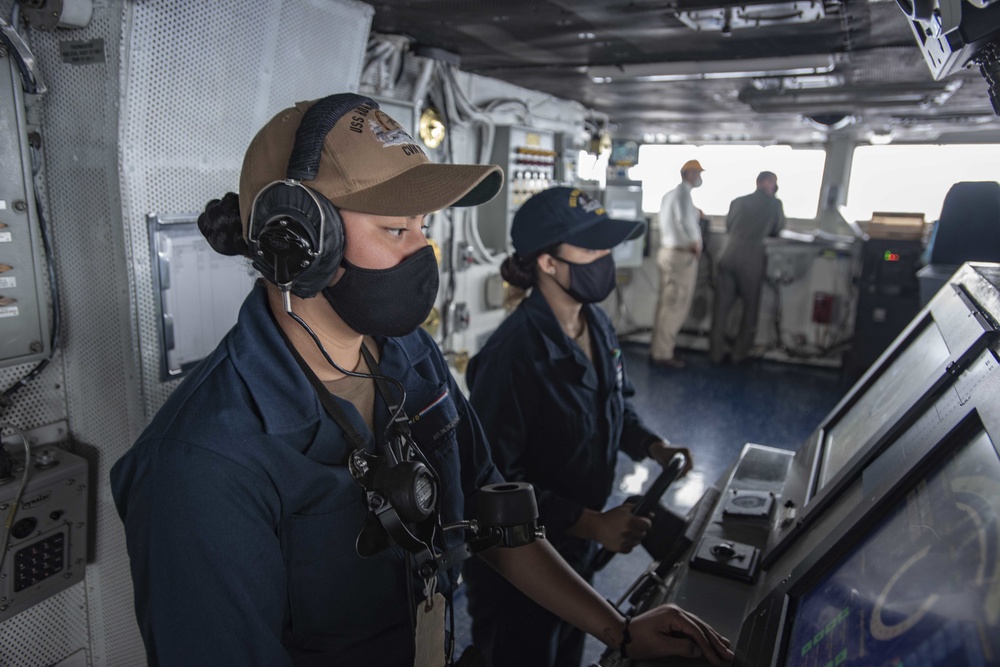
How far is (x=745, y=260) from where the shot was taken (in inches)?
271

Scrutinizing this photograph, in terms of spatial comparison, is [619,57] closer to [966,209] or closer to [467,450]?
[966,209]

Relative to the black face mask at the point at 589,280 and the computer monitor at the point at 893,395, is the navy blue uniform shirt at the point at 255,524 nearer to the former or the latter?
the computer monitor at the point at 893,395

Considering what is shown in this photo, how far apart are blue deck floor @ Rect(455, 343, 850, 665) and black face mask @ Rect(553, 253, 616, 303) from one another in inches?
66.9

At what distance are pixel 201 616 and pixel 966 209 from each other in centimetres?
423

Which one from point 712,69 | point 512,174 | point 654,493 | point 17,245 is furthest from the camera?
point 512,174

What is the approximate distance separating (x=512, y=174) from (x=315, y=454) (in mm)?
3271

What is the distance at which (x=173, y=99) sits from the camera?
1.82 metres

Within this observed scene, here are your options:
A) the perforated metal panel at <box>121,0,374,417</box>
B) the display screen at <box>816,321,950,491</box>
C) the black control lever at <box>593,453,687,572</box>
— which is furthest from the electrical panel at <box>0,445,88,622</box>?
the display screen at <box>816,321,950,491</box>

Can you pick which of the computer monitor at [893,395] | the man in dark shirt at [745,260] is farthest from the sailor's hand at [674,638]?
the man in dark shirt at [745,260]

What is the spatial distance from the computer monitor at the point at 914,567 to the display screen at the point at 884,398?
240 mm

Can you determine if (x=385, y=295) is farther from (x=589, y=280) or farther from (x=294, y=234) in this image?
(x=589, y=280)

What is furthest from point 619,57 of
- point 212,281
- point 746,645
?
point 746,645

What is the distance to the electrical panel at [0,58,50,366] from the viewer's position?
1.65 meters

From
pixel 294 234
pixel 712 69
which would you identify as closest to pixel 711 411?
pixel 712 69
